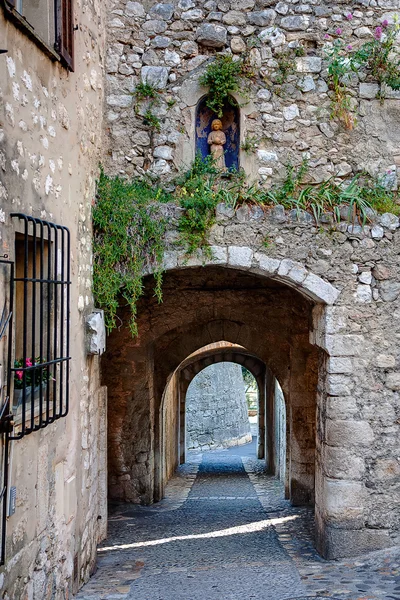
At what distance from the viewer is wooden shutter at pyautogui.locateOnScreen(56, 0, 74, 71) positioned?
4676mm

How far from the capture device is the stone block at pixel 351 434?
247 inches

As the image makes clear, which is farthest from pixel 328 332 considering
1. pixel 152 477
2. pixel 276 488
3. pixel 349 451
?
pixel 276 488

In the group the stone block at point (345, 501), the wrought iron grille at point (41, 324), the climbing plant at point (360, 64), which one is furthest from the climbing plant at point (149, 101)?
the stone block at point (345, 501)

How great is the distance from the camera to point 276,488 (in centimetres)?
1113

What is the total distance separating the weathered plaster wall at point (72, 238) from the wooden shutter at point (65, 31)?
0.33 feet

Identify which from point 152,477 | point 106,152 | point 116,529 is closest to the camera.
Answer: point 106,152

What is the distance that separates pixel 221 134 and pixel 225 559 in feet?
13.4

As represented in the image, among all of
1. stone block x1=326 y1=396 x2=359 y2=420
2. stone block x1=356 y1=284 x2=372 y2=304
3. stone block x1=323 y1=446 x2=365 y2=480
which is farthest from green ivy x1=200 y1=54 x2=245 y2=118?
stone block x1=323 y1=446 x2=365 y2=480

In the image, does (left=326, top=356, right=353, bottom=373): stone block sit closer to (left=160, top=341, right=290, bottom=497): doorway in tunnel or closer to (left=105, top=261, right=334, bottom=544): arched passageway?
(left=105, top=261, right=334, bottom=544): arched passageway

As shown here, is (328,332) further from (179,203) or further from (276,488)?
(276,488)

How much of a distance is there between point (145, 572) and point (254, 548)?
1.32 meters

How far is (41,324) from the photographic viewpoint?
13.3 ft

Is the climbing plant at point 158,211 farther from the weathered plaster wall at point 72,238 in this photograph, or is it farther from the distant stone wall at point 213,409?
the distant stone wall at point 213,409

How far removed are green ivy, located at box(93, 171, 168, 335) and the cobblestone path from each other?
224cm
